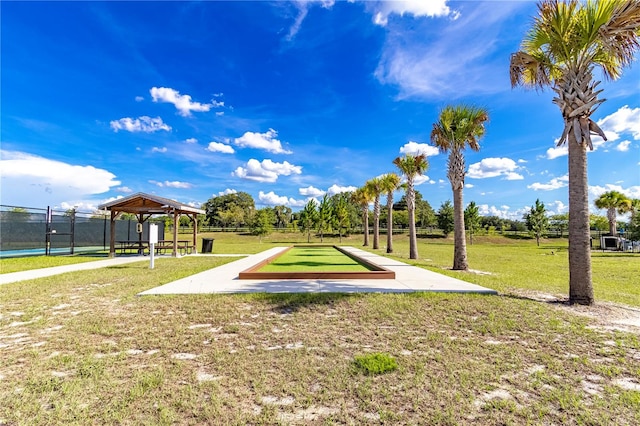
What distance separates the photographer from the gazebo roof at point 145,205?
1532 centimetres

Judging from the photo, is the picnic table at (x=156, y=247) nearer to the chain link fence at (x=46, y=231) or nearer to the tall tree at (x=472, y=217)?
the chain link fence at (x=46, y=231)

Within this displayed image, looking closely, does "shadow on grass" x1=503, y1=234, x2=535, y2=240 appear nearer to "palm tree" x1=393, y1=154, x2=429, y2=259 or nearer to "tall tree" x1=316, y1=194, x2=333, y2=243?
"tall tree" x1=316, y1=194, x2=333, y2=243

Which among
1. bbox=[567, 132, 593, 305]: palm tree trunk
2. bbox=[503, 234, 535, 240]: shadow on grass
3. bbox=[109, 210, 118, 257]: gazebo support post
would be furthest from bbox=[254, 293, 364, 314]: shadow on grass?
bbox=[503, 234, 535, 240]: shadow on grass

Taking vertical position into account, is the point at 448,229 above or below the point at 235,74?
below

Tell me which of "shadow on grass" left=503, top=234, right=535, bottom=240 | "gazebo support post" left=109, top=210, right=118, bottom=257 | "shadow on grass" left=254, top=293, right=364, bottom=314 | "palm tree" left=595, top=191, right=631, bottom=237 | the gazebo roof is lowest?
"shadow on grass" left=503, top=234, right=535, bottom=240

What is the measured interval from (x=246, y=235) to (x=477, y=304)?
44790 mm

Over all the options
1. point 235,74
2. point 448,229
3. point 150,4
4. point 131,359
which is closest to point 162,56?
point 235,74

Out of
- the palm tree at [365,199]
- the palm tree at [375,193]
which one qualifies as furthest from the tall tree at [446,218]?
the palm tree at [375,193]

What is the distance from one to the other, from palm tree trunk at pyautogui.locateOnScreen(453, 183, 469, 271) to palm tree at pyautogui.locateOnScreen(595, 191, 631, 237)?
102ft

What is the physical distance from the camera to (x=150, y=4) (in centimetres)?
1175

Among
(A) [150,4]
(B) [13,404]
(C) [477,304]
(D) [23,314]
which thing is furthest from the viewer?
(A) [150,4]

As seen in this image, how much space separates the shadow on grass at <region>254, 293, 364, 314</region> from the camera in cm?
532

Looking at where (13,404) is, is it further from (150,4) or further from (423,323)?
(150,4)

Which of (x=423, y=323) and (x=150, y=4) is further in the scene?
(x=150, y=4)
